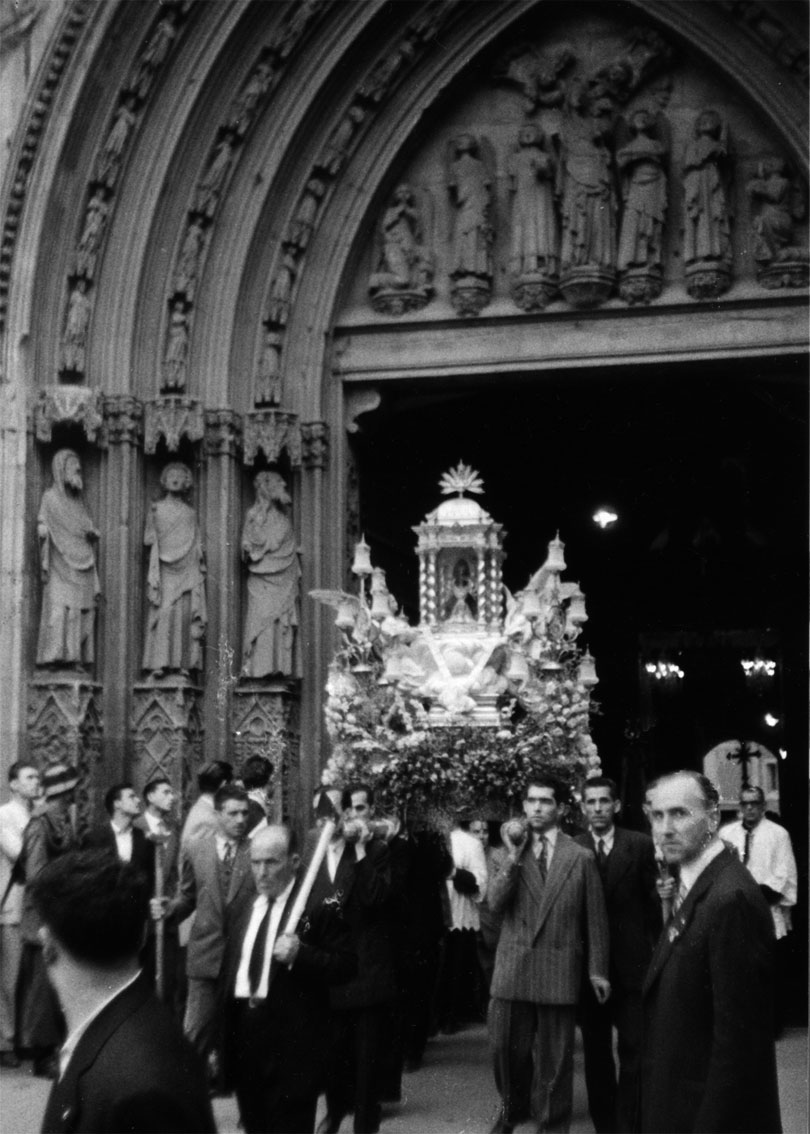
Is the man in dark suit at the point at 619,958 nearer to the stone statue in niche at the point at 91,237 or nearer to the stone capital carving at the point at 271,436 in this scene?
the stone capital carving at the point at 271,436

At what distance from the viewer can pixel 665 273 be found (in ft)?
43.0

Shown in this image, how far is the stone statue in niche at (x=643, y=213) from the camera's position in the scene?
13.0 metres

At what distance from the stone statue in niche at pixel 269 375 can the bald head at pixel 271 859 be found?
702 centimetres

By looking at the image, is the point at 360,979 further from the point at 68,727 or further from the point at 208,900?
the point at 68,727

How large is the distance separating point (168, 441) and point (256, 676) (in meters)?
1.77

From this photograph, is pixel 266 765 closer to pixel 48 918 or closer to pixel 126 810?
pixel 126 810

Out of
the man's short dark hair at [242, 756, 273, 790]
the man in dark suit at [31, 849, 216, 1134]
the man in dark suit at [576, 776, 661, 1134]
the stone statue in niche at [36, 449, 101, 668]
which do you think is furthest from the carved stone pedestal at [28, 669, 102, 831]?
the man in dark suit at [31, 849, 216, 1134]

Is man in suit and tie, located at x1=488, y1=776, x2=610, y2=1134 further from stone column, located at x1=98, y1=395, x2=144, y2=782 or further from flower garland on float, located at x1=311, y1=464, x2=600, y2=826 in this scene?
stone column, located at x1=98, y1=395, x2=144, y2=782

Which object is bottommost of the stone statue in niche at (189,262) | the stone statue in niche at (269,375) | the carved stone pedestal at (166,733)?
the carved stone pedestal at (166,733)

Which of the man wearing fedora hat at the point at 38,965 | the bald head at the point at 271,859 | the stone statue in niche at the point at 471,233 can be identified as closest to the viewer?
the bald head at the point at 271,859

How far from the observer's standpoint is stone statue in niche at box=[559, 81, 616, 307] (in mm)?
13038

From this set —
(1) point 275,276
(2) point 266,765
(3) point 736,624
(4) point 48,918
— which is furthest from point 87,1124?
(3) point 736,624

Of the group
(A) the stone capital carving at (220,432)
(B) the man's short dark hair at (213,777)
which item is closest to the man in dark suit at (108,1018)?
(B) the man's short dark hair at (213,777)

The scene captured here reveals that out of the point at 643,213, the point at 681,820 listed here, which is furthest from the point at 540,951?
the point at 643,213
